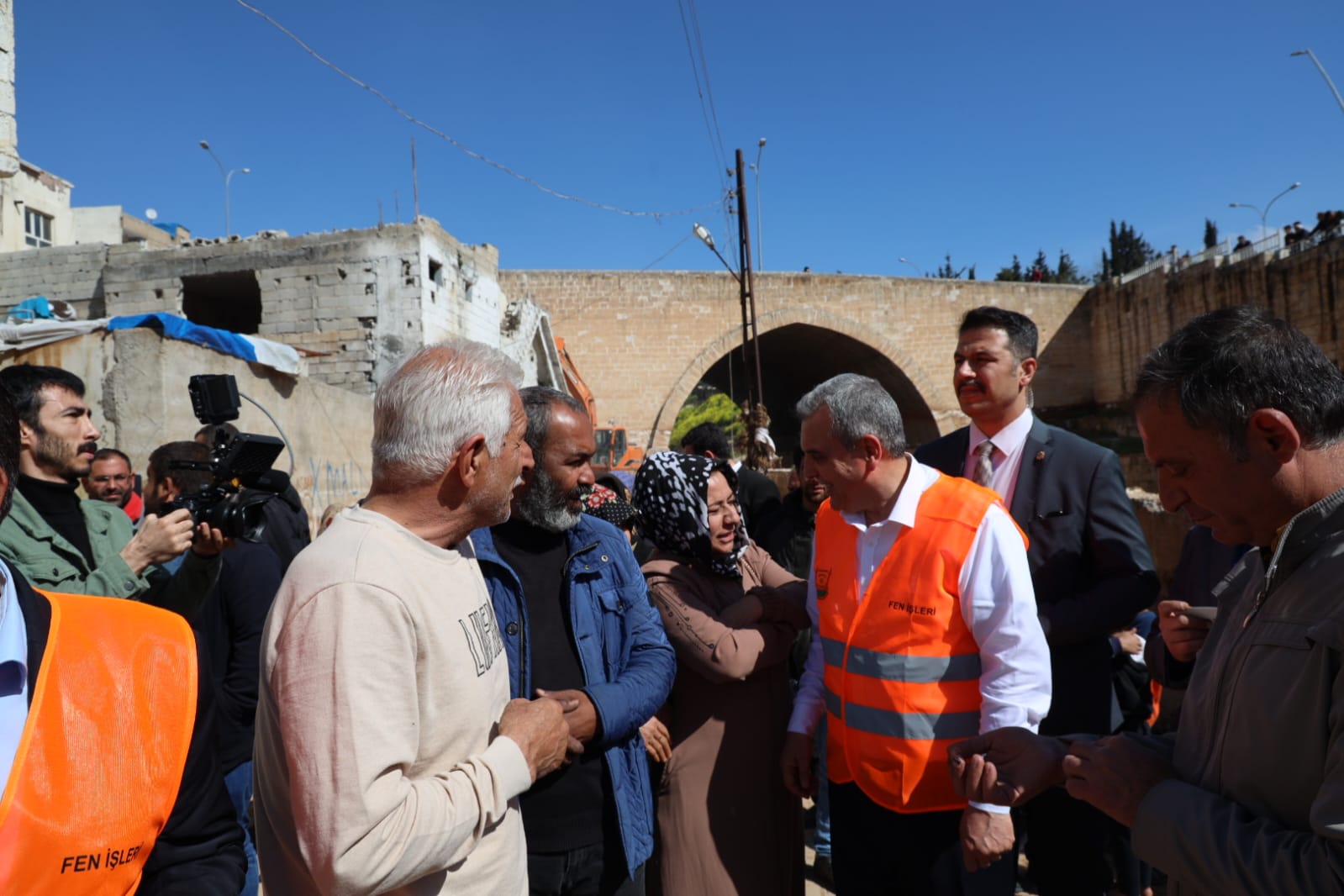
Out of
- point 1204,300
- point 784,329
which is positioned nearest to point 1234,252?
point 1204,300

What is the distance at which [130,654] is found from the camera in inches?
44.8

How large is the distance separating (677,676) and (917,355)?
2658 cm

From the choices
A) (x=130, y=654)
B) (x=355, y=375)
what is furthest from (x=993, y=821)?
(x=355, y=375)

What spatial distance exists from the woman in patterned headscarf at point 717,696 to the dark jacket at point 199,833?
1.24m

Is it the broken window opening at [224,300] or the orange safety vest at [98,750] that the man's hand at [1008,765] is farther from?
the broken window opening at [224,300]

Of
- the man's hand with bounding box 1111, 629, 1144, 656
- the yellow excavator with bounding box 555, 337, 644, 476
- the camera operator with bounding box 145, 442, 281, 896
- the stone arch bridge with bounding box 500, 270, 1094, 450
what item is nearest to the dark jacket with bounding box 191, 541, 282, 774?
the camera operator with bounding box 145, 442, 281, 896

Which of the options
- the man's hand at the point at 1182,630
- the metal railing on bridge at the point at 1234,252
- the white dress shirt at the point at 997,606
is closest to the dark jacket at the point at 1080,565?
the white dress shirt at the point at 997,606

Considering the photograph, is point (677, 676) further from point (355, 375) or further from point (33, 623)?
point (355, 375)

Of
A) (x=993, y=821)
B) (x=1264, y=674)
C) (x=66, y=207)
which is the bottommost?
(x=993, y=821)

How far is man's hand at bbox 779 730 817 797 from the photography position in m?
2.28

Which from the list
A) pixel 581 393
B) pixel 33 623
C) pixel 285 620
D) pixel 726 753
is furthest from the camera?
pixel 581 393

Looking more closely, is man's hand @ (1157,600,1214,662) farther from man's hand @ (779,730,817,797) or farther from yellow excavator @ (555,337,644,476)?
yellow excavator @ (555,337,644,476)

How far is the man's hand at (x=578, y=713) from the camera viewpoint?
1726 millimetres

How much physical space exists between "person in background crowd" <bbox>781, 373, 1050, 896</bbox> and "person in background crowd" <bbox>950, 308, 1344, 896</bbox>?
0.66m
